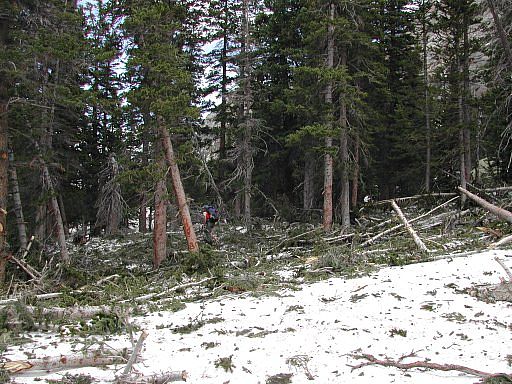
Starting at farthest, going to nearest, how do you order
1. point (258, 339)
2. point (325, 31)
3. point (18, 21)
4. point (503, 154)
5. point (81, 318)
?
point (503, 154)
point (325, 31)
point (18, 21)
point (81, 318)
point (258, 339)

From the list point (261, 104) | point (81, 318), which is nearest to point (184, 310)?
point (81, 318)

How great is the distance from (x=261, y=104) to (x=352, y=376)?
1805 centimetres

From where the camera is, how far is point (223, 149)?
23594 mm

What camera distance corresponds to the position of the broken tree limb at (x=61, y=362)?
182 inches

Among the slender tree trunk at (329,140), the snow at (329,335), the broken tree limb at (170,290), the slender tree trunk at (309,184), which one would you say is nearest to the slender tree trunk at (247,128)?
the slender tree trunk at (309,184)

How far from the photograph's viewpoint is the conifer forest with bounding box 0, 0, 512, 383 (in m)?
10.00

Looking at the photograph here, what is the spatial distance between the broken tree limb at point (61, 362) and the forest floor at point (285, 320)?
15 millimetres

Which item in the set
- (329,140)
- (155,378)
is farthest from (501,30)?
(155,378)

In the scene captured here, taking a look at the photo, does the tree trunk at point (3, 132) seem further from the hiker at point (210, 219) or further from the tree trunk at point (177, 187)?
the hiker at point (210, 219)

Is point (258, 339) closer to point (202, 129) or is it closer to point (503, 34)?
point (503, 34)

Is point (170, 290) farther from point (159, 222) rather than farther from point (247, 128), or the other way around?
point (247, 128)

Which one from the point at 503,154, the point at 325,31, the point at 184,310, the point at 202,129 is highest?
the point at 325,31

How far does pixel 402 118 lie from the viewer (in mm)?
22156

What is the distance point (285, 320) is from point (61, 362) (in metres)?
3.35
